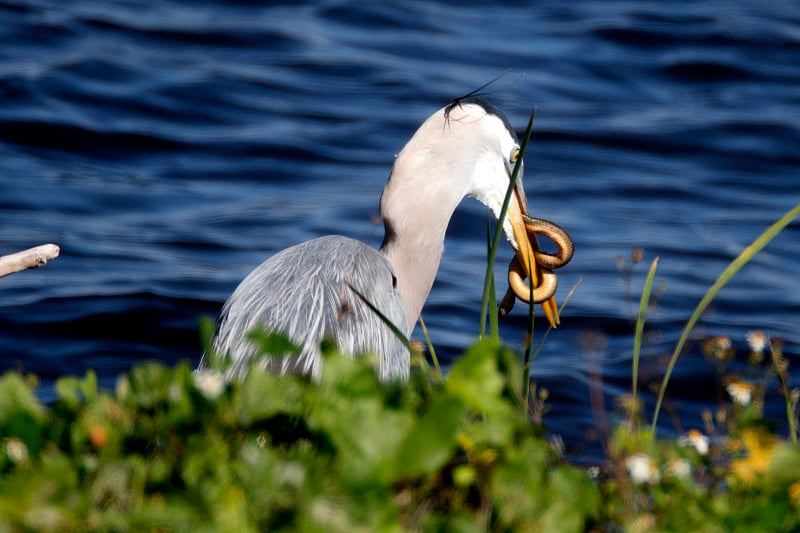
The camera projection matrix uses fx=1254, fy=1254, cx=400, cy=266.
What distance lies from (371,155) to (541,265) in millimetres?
5481

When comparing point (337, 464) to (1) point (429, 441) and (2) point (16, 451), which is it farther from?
(2) point (16, 451)

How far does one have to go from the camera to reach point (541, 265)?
548 centimetres

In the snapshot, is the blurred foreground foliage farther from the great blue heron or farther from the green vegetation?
the great blue heron

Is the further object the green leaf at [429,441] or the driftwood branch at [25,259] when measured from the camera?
the driftwood branch at [25,259]

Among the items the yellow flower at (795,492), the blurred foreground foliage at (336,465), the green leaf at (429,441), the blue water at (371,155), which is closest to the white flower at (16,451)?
the blurred foreground foliage at (336,465)

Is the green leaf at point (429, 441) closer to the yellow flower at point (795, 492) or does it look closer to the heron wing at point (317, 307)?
the yellow flower at point (795, 492)

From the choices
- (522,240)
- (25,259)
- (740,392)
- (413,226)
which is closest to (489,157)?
(522,240)

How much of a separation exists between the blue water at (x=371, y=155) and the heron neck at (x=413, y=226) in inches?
48.0

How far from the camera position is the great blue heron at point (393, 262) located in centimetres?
436

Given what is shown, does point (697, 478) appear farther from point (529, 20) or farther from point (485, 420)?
point (529, 20)

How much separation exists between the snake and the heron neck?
1.13 ft

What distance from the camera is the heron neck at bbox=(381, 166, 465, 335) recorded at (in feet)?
17.1

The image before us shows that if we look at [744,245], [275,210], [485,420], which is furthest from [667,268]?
[485,420]

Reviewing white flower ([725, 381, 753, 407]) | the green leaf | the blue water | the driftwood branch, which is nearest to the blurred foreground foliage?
the green leaf
